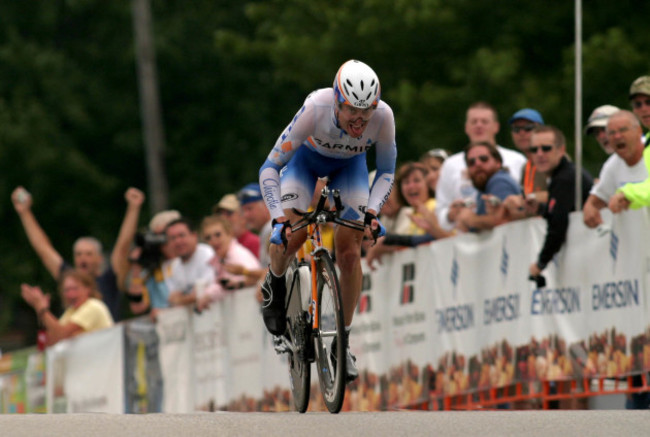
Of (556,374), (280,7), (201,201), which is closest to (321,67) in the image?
(280,7)

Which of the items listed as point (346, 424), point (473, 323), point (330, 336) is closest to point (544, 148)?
point (473, 323)

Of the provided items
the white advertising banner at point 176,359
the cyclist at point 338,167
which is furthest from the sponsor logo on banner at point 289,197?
the white advertising banner at point 176,359

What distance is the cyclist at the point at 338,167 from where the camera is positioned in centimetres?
938

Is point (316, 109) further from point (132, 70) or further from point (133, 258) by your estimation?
point (132, 70)

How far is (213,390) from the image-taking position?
15.0 meters

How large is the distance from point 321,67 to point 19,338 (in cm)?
1638

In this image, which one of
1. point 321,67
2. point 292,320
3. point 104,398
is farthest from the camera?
point 321,67

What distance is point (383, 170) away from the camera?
392 inches

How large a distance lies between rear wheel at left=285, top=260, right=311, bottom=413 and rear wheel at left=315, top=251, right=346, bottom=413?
22 cm

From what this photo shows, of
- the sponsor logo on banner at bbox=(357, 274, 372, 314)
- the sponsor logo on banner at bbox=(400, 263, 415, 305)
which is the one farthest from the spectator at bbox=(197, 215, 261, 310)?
the sponsor logo on banner at bbox=(400, 263, 415, 305)

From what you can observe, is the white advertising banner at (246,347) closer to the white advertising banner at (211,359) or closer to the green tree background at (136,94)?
the white advertising banner at (211,359)

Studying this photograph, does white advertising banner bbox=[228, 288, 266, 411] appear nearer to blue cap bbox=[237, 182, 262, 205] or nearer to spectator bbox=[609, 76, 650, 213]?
blue cap bbox=[237, 182, 262, 205]

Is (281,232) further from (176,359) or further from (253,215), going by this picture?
(176,359)

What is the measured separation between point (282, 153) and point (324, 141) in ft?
0.92
